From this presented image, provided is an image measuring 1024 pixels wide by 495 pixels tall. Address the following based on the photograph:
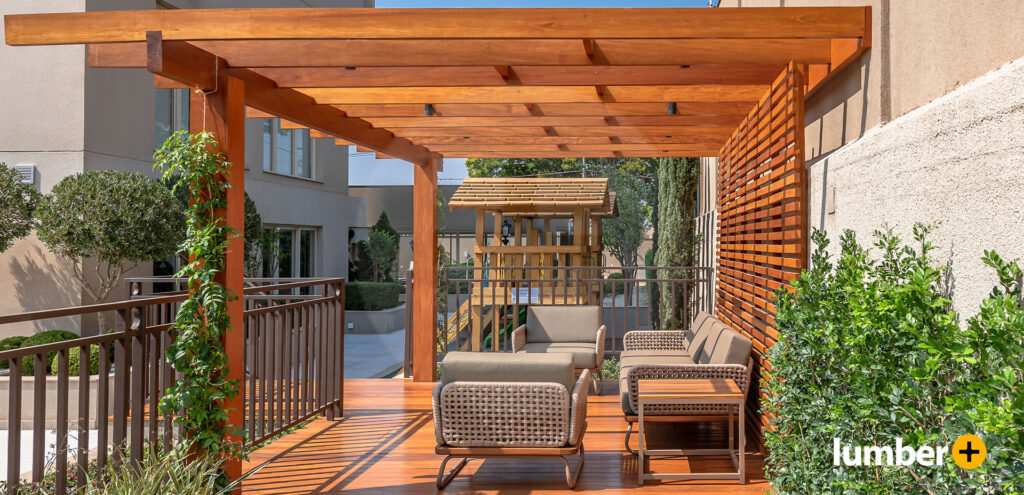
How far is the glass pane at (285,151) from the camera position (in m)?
17.3

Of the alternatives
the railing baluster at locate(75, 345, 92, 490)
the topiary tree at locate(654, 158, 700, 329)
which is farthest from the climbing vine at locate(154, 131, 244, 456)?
the topiary tree at locate(654, 158, 700, 329)

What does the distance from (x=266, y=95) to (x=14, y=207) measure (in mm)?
6825

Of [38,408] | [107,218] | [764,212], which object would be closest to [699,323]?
[764,212]

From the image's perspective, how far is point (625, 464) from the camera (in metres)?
5.41

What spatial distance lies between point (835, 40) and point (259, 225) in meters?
11.0

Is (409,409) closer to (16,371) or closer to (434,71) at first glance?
(434,71)

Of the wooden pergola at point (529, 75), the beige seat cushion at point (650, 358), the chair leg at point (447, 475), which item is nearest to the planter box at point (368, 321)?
the wooden pergola at point (529, 75)

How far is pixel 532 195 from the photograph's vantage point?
14.4 metres

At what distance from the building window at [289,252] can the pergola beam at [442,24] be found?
12.1 m

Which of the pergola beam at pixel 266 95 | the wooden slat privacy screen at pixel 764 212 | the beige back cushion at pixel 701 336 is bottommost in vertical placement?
the beige back cushion at pixel 701 336

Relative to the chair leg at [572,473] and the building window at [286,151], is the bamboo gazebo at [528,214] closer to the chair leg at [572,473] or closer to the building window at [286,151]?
the building window at [286,151]

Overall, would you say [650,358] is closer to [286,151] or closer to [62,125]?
[62,125]

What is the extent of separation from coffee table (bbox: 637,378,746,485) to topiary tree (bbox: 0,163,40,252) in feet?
28.1

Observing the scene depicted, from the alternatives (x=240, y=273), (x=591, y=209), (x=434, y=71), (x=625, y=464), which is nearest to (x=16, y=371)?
(x=240, y=273)
